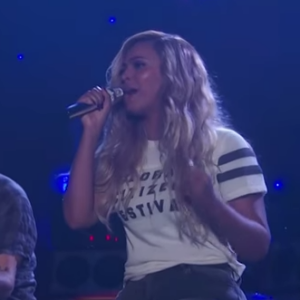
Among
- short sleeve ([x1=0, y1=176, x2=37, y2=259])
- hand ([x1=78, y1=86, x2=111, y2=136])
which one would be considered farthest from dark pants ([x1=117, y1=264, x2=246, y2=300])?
hand ([x1=78, y1=86, x2=111, y2=136])

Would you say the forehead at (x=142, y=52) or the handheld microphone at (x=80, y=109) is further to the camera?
the forehead at (x=142, y=52)

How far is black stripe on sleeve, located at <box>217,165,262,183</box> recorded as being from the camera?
2.03 meters

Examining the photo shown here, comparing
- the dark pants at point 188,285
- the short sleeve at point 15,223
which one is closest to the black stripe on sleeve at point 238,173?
the dark pants at point 188,285

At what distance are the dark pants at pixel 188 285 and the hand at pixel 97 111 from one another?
45 cm

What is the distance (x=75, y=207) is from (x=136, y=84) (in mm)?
384

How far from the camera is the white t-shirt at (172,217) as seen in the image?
78.7 inches

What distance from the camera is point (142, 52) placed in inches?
86.6

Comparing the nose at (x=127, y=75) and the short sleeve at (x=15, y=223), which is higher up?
the nose at (x=127, y=75)

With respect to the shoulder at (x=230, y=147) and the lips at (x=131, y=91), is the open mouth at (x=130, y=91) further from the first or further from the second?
the shoulder at (x=230, y=147)

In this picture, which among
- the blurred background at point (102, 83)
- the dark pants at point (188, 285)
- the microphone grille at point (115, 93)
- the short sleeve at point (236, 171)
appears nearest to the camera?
the dark pants at point (188, 285)

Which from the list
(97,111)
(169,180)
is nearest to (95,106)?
(97,111)

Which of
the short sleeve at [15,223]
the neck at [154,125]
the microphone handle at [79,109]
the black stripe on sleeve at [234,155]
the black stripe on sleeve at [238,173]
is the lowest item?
the short sleeve at [15,223]

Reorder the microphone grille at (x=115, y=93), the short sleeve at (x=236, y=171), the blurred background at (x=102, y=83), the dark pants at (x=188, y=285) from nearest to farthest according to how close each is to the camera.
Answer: the dark pants at (x=188, y=285) → the short sleeve at (x=236, y=171) → the microphone grille at (x=115, y=93) → the blurred background at (x=102, y=83)

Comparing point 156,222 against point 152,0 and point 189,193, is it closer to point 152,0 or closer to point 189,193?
point 189,193
